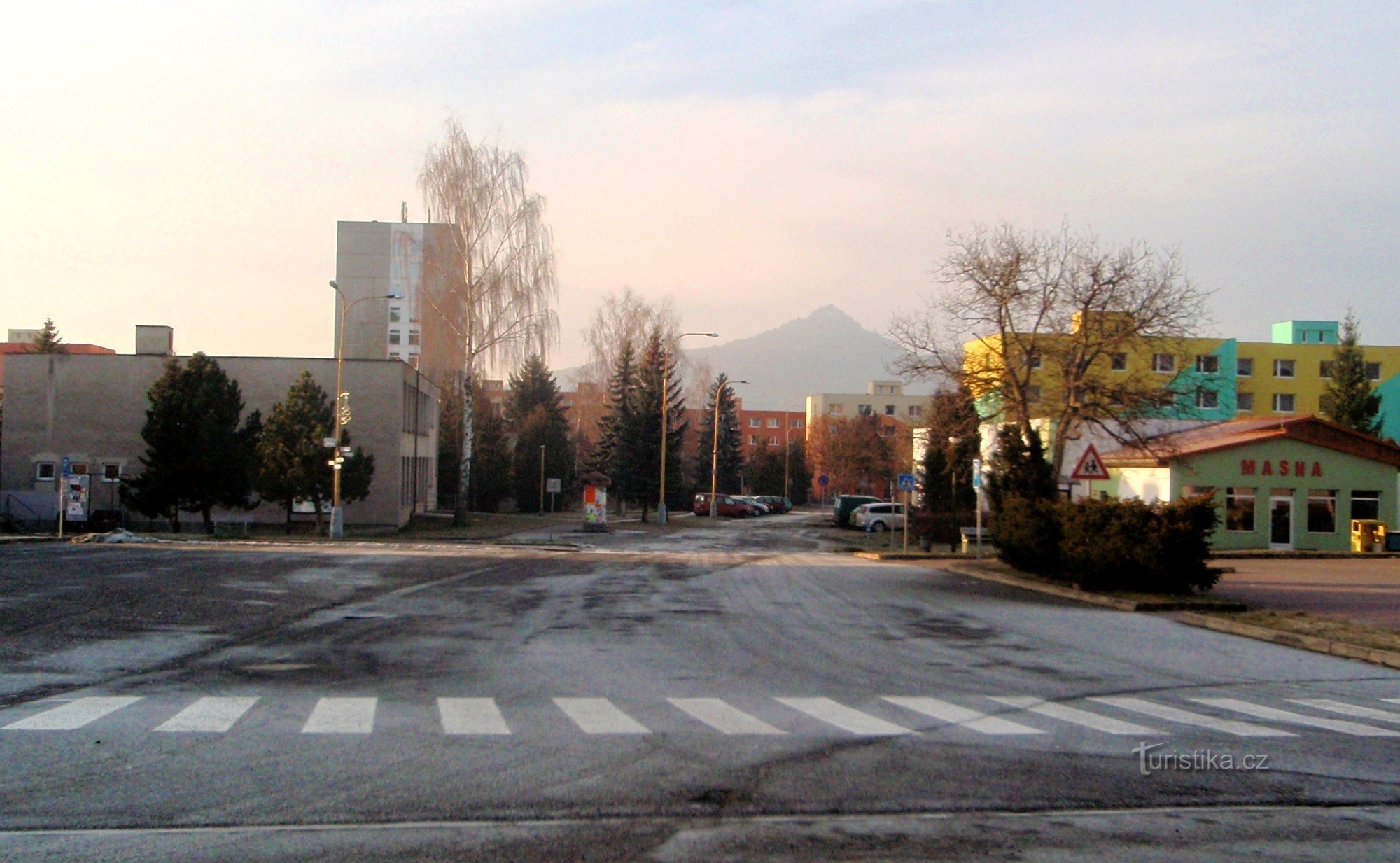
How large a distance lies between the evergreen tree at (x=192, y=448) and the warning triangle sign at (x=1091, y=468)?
30770mm

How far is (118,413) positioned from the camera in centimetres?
4947

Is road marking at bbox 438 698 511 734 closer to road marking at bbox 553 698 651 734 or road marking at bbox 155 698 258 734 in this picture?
road marking at bbox 553 698 651 734

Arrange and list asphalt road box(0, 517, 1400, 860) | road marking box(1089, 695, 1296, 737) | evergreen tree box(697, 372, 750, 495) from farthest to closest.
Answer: evergreen tree box(697, 372, 750, 495), road marking box(1089, 695, 1296, 737), asphalt road box(0, 517, 1400, 860)

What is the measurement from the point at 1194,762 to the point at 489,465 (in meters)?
75.5

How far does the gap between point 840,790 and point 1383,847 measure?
2.85 meters

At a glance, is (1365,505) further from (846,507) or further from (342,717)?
(342,717)

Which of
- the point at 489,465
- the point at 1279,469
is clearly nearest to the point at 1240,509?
the point at 1279,469

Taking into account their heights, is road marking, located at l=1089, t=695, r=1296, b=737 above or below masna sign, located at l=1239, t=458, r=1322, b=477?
below

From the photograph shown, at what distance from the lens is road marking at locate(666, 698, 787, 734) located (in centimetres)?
880

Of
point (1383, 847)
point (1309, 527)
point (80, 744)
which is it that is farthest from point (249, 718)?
point (1309, 527)

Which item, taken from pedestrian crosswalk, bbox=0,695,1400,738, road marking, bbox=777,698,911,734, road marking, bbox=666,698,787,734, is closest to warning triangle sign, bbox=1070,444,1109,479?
pedestrian crosswalk, bbox=0,695,1400,738

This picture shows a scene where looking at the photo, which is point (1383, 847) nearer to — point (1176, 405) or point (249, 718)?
point (249, 718)

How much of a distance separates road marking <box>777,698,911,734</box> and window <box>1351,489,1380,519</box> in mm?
43661

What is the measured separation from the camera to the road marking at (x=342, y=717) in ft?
28.0
